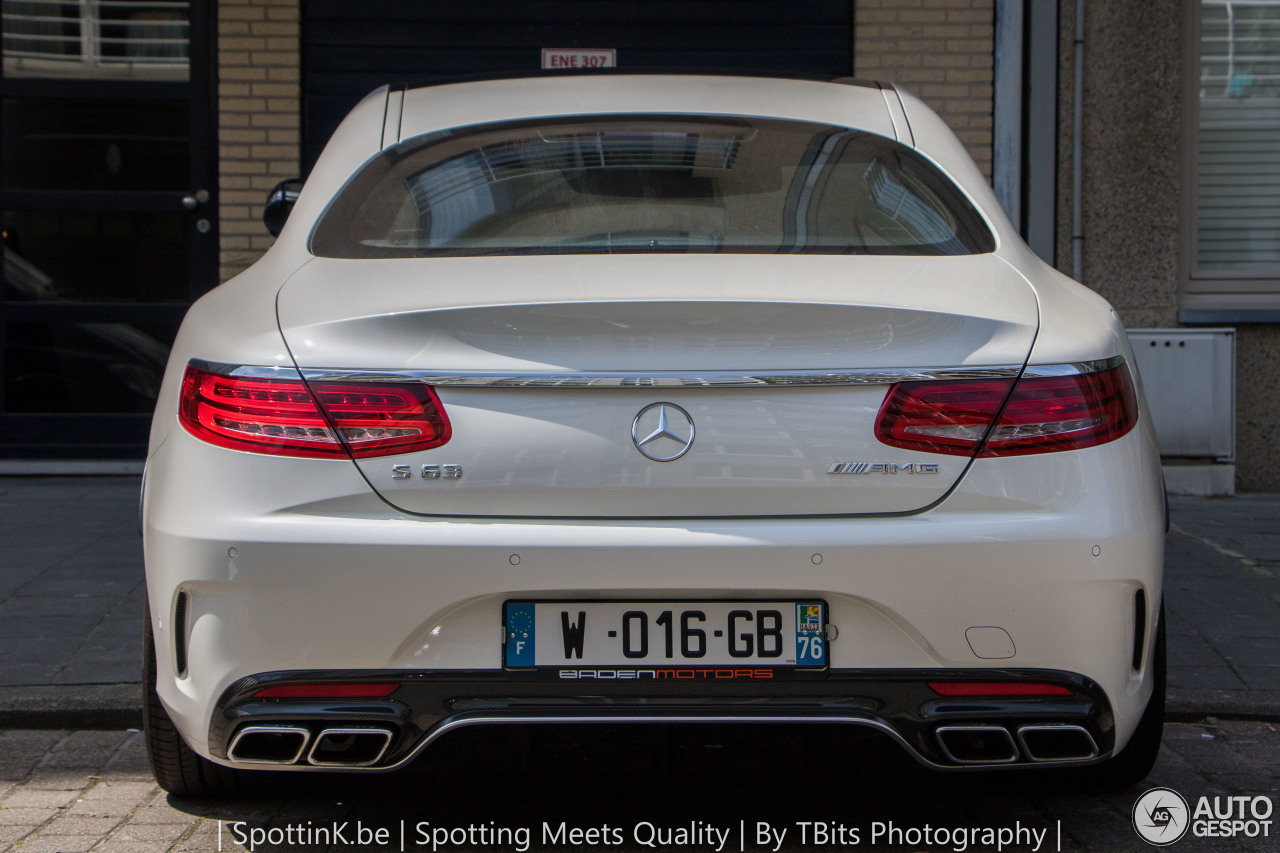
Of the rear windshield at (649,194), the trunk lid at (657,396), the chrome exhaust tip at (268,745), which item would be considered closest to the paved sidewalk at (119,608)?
the chrome exhaust tip at (268,745)

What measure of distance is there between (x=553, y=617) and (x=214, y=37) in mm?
6083

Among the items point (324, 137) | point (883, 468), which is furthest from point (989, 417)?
point (324, 137)

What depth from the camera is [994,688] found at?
2.31m

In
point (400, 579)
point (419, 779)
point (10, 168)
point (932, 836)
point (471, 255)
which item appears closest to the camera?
point (400, 579)

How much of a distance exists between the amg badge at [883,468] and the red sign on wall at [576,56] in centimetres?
566

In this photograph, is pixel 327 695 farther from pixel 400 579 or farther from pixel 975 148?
pixel 975 148

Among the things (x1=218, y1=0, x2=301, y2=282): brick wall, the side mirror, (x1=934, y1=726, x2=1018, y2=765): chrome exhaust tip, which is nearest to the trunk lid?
(x1=934, y1=726, x2=1018, y2=765): chrome exhaust tip

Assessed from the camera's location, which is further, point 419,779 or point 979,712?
point 419,779

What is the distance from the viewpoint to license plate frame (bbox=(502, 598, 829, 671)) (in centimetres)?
228

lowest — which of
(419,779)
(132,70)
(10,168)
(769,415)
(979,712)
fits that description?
(419,779)

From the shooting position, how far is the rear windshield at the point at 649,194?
9.03 feet

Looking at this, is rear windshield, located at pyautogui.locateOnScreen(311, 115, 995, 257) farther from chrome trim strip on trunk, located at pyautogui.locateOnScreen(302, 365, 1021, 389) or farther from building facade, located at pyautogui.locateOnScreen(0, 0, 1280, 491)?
building facade, located at pyautogui.locateOnScreen(0, 0, 1280, 491)

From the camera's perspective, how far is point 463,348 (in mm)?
2271

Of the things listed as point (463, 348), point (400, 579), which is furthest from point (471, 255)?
point (400, 579)
